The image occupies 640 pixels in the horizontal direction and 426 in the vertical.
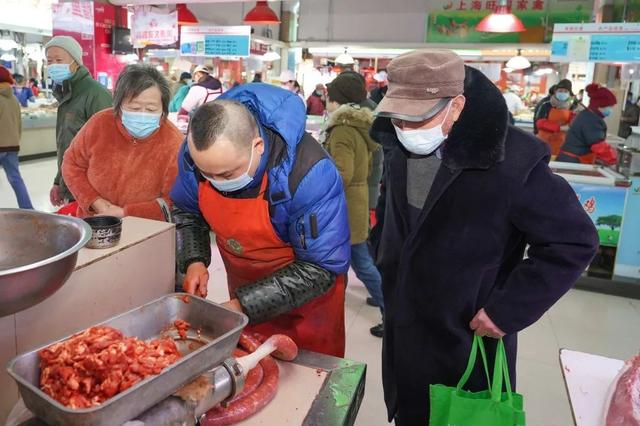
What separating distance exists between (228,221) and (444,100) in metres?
0.79

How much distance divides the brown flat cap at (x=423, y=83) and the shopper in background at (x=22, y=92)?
36.5 ft

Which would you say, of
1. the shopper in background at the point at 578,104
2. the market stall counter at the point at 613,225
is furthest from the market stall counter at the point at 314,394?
the shopper in background at the point at 578,104

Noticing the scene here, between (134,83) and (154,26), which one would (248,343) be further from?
(154,26)

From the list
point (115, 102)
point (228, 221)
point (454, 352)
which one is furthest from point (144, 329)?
point (115, 102)

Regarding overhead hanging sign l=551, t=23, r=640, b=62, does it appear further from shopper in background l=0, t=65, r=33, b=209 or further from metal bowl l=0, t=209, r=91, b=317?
shopper in background l=0, t=65, r=33, b=209

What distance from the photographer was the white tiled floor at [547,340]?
2.80 metres

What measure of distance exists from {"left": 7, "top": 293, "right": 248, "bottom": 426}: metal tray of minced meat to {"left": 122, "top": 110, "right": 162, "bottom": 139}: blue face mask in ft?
3.84

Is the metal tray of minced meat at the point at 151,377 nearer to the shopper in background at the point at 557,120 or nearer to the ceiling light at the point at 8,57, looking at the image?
the shopper in background at the point at 557,120

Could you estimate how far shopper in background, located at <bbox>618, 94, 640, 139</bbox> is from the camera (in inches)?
325

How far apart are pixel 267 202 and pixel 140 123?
936 millimetres

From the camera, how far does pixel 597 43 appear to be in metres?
4.86

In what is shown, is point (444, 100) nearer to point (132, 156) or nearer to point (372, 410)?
point (132, 156)

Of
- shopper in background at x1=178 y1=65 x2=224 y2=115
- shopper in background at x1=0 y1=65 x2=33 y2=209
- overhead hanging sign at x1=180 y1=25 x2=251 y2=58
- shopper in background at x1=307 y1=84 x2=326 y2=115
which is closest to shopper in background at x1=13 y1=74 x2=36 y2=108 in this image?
overhead hanging sign at x1=180 y1=25 x2=251 y2=58

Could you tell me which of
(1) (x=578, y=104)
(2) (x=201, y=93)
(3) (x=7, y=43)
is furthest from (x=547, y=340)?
(3) (x=7, y=43)
